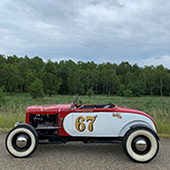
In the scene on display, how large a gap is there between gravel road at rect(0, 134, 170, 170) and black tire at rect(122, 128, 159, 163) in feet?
0.43

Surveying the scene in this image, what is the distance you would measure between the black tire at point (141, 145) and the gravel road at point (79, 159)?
13 centimetres

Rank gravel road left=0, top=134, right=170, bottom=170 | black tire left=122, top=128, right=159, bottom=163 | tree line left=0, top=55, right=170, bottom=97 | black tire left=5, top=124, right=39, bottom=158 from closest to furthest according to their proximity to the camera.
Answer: gravel road left=0, top=134, right=170, bottom=170 < black tire left=122, top=128, right=159, bottom=163 < black tire left=5, top=124, right=39, bottom=158 < tree line left=0, top=55, right=170, bottom=97

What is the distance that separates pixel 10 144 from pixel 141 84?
67.6 metres

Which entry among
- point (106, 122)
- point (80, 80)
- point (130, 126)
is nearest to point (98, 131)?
point (106, 122)

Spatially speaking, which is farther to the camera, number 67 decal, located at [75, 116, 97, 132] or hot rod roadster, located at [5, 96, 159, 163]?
number 67 decal, located at [75, 116, 97, 132]

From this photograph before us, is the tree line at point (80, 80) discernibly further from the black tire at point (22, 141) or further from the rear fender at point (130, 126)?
the black tire at point (22, 141)

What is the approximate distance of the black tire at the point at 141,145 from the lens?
359 centimetres

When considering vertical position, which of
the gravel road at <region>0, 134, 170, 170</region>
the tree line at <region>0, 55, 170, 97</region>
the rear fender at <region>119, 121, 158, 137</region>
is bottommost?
the gravel road at <region>0, 134, 170, 170</region>

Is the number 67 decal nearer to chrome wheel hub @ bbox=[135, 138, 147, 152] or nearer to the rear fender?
the rear fender

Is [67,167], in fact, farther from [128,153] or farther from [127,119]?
[127,119]

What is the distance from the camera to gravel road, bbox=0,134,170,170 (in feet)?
11.0

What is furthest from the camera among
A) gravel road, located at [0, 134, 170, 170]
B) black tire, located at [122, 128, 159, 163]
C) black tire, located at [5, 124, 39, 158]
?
black tire, located at [5, 124, 39, 158]

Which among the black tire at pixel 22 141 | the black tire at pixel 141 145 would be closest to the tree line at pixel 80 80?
the black tire at pixel 141 145

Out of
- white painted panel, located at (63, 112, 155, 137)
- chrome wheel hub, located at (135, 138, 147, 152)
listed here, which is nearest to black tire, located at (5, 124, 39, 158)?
white painted panel, located at (63, 112, 155, 137)
